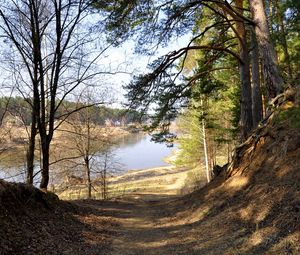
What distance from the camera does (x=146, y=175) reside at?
41.4 metres

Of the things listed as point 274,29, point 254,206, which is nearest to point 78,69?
point 254,206

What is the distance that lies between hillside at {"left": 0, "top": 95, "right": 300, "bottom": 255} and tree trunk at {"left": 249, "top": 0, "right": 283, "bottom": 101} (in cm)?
89

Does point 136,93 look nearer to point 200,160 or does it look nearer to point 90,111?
point 90,111

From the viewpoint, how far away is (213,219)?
863 cm

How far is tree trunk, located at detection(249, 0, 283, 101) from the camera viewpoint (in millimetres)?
9562

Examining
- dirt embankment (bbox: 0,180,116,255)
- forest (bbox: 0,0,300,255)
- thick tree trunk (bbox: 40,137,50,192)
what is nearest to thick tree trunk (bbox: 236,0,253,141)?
forest (bbox: 0,0,300,255)

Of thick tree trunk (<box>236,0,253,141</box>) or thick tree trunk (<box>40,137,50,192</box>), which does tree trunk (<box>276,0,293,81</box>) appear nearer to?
thick tree trunk (<box>236,0,253,141</box>)

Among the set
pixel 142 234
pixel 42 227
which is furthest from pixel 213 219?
pixel 42 227

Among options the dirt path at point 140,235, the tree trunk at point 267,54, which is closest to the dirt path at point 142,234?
the dirt path at point 140,235

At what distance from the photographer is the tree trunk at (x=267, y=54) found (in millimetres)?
9562

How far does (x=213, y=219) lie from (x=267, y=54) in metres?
4.86

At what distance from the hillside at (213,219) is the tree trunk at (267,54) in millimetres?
889

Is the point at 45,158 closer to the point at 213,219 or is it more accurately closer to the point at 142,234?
the point at 142,234

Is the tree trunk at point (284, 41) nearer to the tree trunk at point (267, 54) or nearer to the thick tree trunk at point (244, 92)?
the thick tree trunk at point (244, 92)
